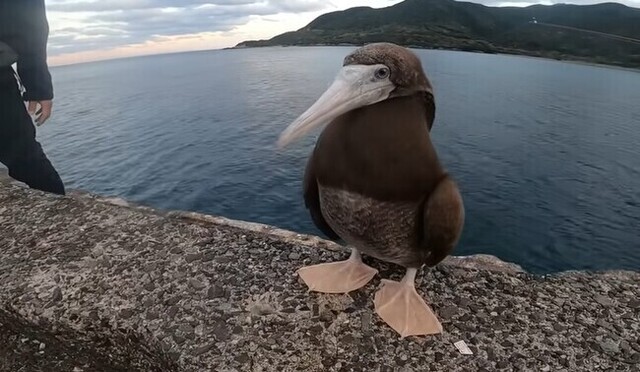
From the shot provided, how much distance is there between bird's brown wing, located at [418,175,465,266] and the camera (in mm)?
2305

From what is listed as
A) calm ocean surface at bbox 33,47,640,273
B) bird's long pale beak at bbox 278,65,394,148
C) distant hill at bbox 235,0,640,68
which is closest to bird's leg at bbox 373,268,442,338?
bird's long pale beak at bbox 278,65,394,148

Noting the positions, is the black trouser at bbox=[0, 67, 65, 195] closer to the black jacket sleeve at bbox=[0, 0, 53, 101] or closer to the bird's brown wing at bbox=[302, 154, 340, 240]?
the black jacket sleeve at bbox=[0, 0, 53, 101]

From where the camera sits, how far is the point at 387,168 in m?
2.22

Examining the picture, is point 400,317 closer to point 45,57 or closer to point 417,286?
point 417,286

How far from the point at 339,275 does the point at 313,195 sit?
0.50m

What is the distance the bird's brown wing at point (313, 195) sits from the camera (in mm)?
2659

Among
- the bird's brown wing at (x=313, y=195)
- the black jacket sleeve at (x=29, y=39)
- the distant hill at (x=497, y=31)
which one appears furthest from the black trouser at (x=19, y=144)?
the distant hill at (x=497, y=31)

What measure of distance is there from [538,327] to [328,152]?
56.0 inches

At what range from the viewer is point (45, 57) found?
480 centimetres

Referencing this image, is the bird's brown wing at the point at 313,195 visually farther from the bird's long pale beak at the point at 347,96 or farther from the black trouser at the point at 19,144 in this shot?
the black trouser at the point at 19,144

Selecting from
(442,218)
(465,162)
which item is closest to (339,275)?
(442,218)

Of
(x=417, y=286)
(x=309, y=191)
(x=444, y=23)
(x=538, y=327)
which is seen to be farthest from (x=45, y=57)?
(x=444, y=23)

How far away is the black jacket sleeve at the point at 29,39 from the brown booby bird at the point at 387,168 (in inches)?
141

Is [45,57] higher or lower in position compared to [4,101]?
higher
